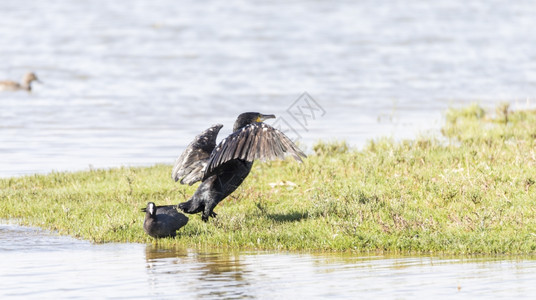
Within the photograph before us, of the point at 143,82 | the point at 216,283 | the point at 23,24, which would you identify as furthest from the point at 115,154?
the point at 23,24

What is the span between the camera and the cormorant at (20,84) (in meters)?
29.6

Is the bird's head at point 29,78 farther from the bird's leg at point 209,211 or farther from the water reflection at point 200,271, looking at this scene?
the water reflection at point 200,271

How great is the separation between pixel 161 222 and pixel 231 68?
2355 centimetres

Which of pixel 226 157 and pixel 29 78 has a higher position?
pixel 29 78

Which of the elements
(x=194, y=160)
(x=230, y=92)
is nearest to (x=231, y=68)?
(x=230, y=92)

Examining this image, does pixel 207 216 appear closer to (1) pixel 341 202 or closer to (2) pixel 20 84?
(1) pixel 341 202

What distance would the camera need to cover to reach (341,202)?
12.0 metres

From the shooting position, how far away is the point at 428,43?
40.9 metres

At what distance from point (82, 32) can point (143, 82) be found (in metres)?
14.7

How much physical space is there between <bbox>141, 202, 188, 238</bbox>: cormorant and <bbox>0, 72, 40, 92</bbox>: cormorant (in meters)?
19.9

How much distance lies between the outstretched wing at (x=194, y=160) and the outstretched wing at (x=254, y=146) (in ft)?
2.77

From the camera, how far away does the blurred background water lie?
21.8 meters

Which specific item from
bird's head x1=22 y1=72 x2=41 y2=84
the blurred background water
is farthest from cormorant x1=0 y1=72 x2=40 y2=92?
the blurred background water

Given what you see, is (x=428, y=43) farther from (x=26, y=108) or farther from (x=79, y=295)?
(x=79, y=295)
